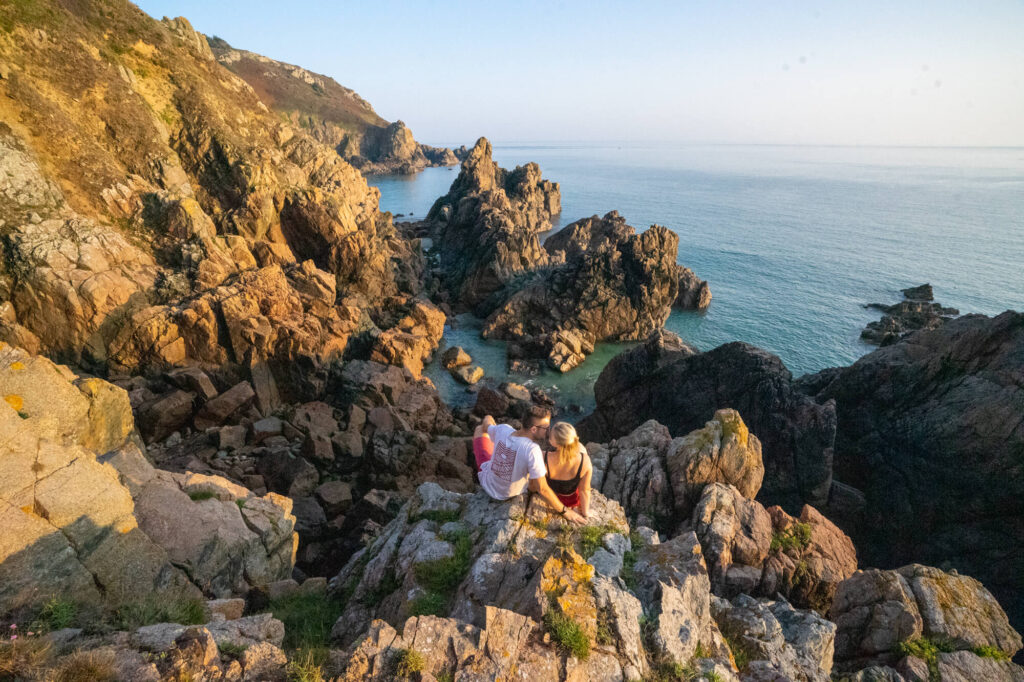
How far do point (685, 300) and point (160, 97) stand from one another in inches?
2230

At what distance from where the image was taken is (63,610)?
6.78 meters

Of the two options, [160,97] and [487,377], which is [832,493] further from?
[160,97]

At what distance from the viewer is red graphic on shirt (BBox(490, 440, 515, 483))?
9406 mm

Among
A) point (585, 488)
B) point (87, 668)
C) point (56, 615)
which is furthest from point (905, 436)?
point (56, 615)

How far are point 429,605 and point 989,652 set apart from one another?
13.7 m

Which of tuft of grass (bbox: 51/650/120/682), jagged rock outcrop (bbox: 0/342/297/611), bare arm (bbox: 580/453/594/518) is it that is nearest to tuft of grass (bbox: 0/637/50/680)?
tuft of grass (bbox: 51/650/120/682)

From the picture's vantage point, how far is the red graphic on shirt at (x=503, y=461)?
9.41 metres

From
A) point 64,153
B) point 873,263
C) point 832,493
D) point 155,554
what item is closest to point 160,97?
point 64,153

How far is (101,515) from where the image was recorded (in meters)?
8.85

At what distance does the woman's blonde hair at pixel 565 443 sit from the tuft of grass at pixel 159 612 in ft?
22.5

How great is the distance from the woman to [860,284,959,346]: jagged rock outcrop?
172 ft

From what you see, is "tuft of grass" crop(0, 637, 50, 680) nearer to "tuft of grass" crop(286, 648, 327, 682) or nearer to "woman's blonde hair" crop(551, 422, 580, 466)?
"tuft of grass" crop(286, 648, 327, 682)

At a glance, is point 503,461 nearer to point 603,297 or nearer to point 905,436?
point 905,436

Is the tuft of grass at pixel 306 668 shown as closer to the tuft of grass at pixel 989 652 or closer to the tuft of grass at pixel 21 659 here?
the tuft of grass at pixel 21 659
